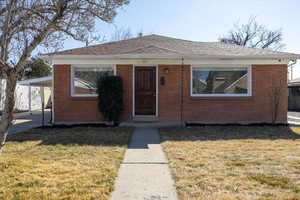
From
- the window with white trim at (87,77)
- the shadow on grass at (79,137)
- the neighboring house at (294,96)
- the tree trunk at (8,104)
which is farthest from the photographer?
the neighboring house at (294,96)

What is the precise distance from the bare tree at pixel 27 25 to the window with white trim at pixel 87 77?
4405 mm

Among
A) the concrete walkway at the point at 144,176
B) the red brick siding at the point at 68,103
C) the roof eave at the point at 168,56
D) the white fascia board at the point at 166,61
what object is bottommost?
the concrete walkway at the point at 144,176

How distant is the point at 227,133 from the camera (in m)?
7.23

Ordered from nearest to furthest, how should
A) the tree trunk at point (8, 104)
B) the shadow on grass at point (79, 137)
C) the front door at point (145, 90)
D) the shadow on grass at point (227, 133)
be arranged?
1. the tree trunk at point (8, 104)
2. the shadow on grass at point (79, 137)
3. the shadow on grass at point (227, 133)
4. the front door at point (145, 90)

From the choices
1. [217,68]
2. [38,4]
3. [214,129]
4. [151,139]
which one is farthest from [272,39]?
[38,4]

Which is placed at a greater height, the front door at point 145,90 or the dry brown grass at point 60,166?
the front door at point 145,90

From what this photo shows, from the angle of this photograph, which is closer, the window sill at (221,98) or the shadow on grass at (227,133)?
the shadow on grass at (227,133)

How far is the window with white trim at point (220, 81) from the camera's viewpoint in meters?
9.07

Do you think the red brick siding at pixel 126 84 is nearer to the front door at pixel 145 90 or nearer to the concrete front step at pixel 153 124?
the front door at pixel 145 90

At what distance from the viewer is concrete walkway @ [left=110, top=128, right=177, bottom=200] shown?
2.91 m

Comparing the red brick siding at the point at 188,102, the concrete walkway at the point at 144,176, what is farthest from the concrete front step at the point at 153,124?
the concrete walkway at the point at 144,176

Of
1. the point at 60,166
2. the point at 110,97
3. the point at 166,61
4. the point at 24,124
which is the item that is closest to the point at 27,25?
the point at 60,166

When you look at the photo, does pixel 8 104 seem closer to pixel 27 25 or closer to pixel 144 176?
pixel 27 25

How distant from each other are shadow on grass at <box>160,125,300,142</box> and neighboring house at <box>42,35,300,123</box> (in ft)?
3.00
